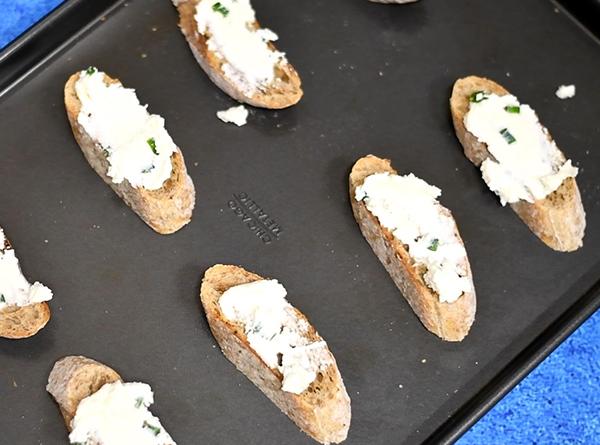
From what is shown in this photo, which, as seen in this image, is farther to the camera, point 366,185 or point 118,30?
point 118,30

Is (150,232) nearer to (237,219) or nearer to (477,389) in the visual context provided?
(237,219)

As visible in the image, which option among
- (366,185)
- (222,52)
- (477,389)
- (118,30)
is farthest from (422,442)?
(118,30)

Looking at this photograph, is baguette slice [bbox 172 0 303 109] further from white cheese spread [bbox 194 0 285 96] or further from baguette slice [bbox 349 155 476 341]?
baguette slice [bbox 349 155 476 341]

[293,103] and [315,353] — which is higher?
[293,103]

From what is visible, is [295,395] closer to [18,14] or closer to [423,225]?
[423,225]

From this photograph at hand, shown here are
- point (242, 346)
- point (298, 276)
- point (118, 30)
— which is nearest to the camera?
point (242, 346)

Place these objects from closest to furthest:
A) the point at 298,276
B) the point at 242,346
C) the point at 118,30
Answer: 1. the point at 242,346
2. the point at 298,276
3. the point at 118,30

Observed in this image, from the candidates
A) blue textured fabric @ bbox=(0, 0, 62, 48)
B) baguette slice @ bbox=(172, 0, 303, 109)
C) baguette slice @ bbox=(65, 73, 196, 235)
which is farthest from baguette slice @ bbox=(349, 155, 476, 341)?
blue textured fabric @ bbox=(0, 0, 62, 48)
